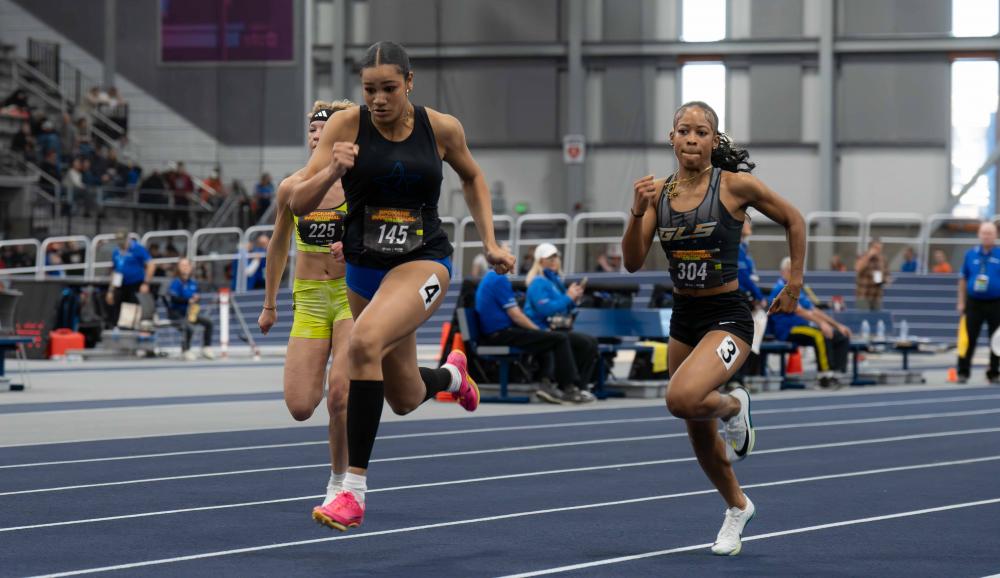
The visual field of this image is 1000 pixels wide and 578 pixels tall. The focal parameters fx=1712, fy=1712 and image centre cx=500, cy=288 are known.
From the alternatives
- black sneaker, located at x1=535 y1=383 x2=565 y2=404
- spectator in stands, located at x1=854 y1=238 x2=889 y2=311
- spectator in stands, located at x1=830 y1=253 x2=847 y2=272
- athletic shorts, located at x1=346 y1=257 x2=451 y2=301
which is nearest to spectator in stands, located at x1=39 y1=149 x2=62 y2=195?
spectator in stands, located at x1=830 y1=253 x2=847 y2=272

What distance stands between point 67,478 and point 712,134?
4.31 metres

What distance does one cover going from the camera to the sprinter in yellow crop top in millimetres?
8273

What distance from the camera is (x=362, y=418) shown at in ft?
22.1

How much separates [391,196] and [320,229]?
1.65 metres

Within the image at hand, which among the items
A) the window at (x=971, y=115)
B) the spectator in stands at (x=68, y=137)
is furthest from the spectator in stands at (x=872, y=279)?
the spectator in stands at (x=68, y=137)

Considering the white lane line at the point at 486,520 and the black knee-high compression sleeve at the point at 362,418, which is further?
the black knee-high compression sleeve at the point at 362,418

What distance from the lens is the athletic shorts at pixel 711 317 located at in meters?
7.22

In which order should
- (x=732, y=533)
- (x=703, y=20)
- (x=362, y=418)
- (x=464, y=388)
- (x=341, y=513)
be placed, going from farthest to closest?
(x=703, y=20)
(x=464, y=388)
(x=732, y=533)
(x=362, y=418)
(x=341, y=513)

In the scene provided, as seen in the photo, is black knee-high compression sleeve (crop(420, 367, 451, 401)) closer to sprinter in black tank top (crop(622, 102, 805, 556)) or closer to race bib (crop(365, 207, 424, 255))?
race bib (crop(365, 207, 424, 255))

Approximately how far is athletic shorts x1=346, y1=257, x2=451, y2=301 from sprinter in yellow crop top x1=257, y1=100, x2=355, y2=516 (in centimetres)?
110

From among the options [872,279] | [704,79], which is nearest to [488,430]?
[872,279]

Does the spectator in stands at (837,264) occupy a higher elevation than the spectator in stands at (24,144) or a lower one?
lower

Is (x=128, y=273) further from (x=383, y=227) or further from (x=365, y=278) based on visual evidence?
(x=383, y=227)

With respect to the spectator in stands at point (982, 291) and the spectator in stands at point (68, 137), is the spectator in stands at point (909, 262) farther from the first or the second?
the spectator in stands at point (68, 137)
